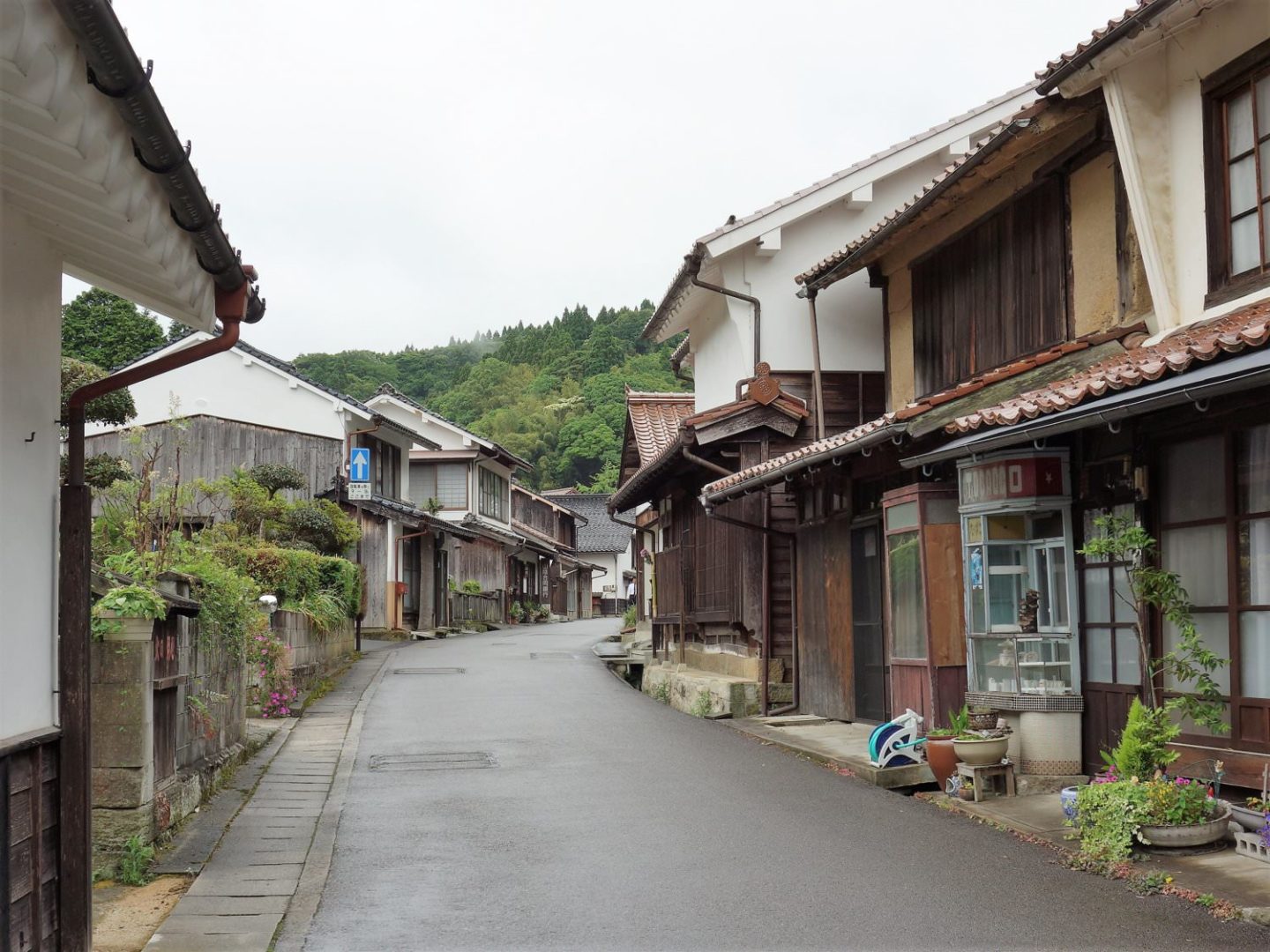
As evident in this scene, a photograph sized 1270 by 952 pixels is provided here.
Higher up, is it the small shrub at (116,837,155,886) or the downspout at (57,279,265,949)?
the downspout at (57,279,265,949)

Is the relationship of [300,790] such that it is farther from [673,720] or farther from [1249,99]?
[1249,99]

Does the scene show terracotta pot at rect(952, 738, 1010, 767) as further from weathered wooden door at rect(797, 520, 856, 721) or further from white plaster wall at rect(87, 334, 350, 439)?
white plaster wall at rect(87, 334, 350, 439)

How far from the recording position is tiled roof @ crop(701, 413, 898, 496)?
1257 cm

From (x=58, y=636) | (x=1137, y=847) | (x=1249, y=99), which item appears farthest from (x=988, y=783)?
(x=58, y=636)

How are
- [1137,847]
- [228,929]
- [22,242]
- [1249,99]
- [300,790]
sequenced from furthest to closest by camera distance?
[300,790] < [1249,99] < [1137,847] < [228,929] < [22,242]

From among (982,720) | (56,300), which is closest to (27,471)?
(56,300)

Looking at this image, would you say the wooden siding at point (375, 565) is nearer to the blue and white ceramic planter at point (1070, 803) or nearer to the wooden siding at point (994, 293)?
the wooden siding at point (994, 293)

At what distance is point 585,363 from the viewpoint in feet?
290

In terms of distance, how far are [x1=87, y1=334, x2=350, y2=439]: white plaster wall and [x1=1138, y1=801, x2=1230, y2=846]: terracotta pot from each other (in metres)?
29.1

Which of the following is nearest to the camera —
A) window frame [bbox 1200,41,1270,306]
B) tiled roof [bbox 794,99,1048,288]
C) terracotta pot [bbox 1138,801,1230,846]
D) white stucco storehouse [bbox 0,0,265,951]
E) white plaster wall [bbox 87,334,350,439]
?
white stucco storehouse [bbox 0,0,265,951]

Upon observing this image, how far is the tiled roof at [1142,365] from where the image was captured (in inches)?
296

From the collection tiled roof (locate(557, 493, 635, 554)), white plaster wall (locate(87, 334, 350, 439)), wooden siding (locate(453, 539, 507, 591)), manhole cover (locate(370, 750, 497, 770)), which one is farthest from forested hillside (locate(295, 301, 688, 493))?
manhole cover (locate(370, 750, 497, 770))

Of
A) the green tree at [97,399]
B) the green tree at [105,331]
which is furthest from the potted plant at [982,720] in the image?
the green tree at [105,331]

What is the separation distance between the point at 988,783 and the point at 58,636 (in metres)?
7.32
